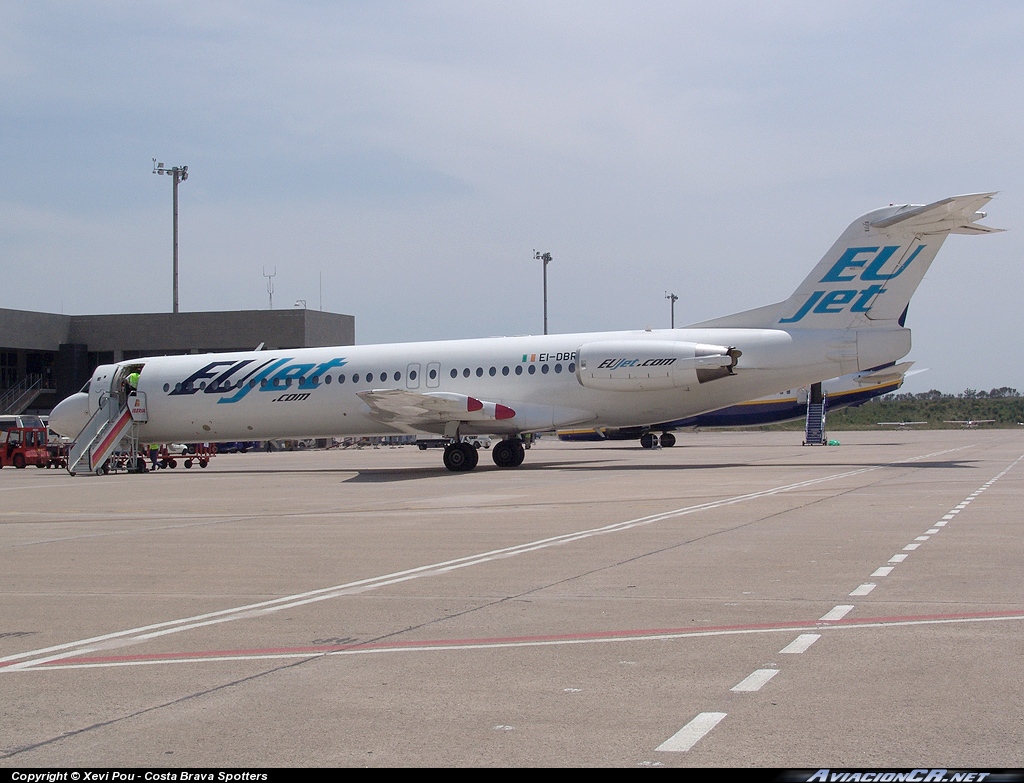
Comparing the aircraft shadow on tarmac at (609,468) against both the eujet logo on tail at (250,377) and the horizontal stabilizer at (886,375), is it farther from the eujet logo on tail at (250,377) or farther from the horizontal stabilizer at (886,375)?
the horizontal stabilizer at (886,375)

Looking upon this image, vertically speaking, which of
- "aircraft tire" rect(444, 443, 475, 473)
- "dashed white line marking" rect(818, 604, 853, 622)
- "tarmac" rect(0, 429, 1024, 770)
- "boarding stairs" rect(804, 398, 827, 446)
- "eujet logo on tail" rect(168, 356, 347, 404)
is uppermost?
"eujet logo on tail" rect(168, 356, 347, 404)

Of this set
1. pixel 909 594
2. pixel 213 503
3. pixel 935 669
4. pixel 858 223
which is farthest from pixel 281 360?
pixel 935 669

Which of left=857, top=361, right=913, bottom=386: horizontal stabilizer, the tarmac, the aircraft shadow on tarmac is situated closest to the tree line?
left=857, top=361, right=913, bottom=386: horizontal stabilizer

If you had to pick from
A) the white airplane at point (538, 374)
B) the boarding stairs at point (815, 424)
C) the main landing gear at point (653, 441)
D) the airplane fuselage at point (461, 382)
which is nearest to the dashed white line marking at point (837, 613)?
the white airplane at point (538, 374)

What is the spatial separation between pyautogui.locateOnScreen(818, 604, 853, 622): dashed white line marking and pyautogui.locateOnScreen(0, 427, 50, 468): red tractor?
142 feet

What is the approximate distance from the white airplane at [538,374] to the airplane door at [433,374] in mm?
55

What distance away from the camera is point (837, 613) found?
8289mm

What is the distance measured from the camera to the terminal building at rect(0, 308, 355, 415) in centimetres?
6775

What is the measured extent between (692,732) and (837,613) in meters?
3.48

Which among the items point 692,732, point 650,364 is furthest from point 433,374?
point 692,732

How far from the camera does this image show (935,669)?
645 centimetres

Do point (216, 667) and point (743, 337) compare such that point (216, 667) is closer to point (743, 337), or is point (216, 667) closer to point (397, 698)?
point (397, 698)

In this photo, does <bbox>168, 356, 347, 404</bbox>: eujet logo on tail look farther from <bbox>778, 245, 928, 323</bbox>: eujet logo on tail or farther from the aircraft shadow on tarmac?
<bbox>778, 245, 928, 323</bbox>: eujet logo on tail

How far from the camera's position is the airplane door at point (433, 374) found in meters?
33.0
